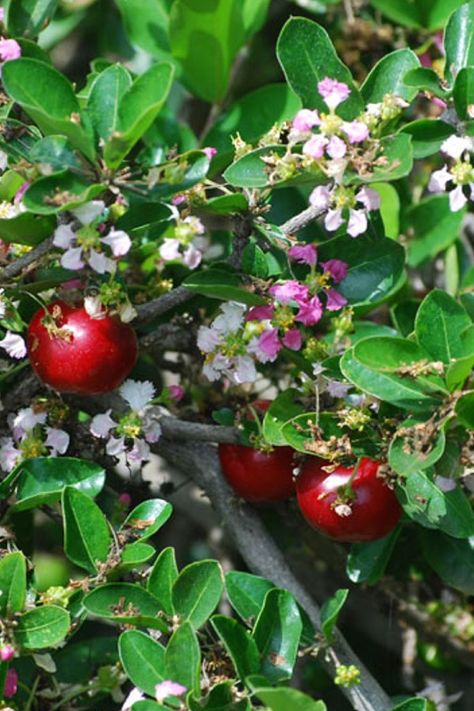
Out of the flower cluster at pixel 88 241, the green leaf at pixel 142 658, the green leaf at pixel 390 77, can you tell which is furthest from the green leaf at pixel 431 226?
the green leaf at pixel 142 658

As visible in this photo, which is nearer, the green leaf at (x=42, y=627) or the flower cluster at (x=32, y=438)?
the green leaf at (x=42, y=627)

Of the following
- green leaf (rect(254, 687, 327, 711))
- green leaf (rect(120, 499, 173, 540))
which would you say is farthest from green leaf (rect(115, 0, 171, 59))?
green leaf (rect(254, 687, 327, 711))

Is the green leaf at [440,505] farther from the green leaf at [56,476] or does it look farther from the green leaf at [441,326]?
the green leaf at [56,476]

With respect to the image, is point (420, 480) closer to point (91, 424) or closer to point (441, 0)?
point (91, 424)

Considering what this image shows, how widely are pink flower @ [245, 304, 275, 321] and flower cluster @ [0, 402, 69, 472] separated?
0.90 feet

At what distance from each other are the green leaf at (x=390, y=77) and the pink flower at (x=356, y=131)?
129mm

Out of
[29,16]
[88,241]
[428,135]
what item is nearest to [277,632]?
[88,241]

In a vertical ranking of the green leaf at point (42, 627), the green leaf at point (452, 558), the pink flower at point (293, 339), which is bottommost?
the green leaf at point (452, 558)

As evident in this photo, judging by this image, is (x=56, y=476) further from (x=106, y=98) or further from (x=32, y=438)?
(x=106, y=98)

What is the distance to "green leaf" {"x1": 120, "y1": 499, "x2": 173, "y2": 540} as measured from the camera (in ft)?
4.49

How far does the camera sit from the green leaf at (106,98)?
1.19m

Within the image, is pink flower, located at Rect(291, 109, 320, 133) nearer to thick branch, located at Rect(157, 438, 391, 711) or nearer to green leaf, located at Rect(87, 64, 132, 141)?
green leaf, located at Rect(87, 64, 132, 141)

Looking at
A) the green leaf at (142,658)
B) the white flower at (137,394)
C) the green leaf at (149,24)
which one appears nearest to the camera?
the green leaf at (142,658)

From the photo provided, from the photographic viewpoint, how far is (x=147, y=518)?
139cm
